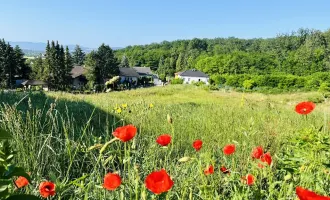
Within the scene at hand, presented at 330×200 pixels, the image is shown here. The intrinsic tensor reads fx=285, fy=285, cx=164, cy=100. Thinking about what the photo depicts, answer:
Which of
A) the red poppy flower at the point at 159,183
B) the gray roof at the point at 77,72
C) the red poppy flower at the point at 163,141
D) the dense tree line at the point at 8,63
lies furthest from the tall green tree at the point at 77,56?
the red poppy flower at the point at 159,183

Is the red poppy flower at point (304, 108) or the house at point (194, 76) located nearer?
the red poppy flower at point (304, 108)

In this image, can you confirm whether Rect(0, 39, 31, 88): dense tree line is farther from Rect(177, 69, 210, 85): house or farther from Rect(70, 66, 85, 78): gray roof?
Rect(177, 69, 210, 85): house

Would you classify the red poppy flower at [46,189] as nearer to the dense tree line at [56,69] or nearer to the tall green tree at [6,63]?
the dense tree line at [56,69]

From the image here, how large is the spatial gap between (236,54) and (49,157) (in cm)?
6838

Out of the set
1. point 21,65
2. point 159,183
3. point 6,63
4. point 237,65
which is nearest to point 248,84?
point 237,65

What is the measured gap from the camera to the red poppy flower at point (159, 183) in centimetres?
94

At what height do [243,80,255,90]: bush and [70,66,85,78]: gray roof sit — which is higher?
[70,66,85,78]: gray roof

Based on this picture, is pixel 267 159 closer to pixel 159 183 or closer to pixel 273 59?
pixel 159 183

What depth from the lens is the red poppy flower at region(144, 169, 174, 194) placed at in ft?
3.07

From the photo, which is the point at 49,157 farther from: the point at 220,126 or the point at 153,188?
the point at 220,126

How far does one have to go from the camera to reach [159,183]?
3.13 feet

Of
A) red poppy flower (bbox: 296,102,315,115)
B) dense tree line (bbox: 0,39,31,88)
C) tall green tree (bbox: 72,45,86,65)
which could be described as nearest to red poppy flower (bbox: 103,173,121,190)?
red poppy flower (bbox: 296,102,315,115)

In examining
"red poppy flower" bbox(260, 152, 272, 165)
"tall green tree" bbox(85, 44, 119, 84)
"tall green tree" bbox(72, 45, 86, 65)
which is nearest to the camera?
"red poppy flower" bbox(260, 152, 272, 165)

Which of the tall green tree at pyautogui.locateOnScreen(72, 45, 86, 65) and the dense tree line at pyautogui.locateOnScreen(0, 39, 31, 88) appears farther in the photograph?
the tall green tree at pyautogui.locateOnScreen(72, 45, 86, 65)
